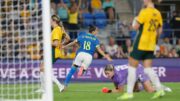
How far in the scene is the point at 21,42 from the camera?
12.6 metres

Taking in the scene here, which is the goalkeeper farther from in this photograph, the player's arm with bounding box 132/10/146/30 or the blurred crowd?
the blurred crowd

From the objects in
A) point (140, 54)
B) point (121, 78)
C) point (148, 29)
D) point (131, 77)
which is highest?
point (148, 29)

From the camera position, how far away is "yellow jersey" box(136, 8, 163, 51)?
12445 millimetres

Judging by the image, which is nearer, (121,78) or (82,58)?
(121,78)

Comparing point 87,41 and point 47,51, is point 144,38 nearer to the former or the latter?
point 47,51

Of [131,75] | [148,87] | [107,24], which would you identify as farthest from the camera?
[107,24]

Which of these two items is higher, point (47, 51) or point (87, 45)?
point (47, 51)

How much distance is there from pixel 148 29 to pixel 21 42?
99.2 inches

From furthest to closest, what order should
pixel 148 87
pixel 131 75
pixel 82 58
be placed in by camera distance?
pixel 82 58
pixel 148 87
pixel 131 75

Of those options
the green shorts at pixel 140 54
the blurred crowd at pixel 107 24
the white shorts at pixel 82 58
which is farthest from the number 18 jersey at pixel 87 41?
the blurred crowd at pixel 107 24

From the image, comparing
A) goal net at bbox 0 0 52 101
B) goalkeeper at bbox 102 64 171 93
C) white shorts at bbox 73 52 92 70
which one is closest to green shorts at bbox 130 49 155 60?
goal net at bbox 0 0 52 101

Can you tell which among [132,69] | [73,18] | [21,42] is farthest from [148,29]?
[73,18]

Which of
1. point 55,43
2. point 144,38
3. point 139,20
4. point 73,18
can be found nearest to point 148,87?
point 55,43

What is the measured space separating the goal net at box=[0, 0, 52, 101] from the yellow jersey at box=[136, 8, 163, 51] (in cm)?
207
